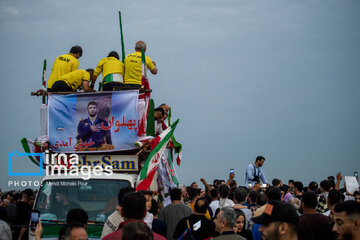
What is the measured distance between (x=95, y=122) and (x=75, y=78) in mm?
1285

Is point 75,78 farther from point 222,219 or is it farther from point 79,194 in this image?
point 222,219

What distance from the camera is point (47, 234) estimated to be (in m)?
8.55

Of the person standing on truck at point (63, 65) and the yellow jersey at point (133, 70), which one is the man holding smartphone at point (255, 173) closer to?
the yellow jersey at point (133, 70)

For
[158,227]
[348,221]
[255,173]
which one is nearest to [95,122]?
[158,227]

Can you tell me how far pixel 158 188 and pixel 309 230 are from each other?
196 inches

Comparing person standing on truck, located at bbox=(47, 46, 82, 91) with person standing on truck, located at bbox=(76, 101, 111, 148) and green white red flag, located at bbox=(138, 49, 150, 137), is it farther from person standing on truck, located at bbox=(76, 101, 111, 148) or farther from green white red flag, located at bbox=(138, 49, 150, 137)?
green white red flag, located at bbox=(138, 49, 150, 137)

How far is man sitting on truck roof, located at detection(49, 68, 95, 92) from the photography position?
430 inches

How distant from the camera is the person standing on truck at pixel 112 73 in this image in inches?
439

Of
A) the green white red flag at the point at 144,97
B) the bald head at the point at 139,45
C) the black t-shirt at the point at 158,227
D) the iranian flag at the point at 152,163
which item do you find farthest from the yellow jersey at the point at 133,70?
the black t-shirt at the point at 158,227

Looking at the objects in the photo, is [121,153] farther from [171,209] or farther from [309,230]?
[309,230]

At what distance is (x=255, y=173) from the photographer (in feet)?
48.7

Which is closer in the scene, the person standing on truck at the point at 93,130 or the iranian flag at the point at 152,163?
the iranian flag at the point at 152,163

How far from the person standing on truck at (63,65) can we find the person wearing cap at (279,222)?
779 cm

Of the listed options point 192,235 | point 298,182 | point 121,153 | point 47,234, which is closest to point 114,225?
point 192,235
